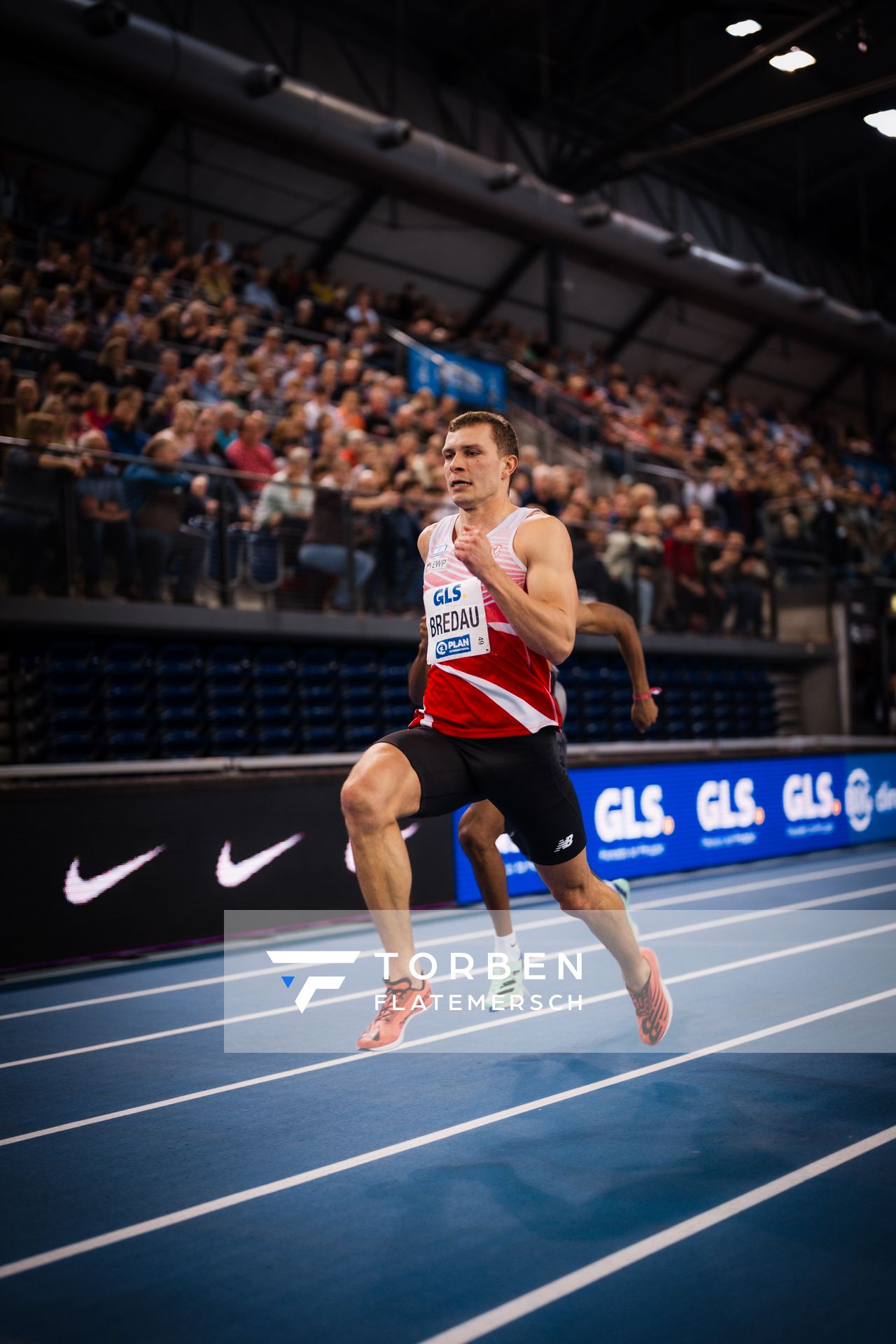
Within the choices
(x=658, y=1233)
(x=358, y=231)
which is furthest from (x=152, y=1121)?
(x=358, y=231)

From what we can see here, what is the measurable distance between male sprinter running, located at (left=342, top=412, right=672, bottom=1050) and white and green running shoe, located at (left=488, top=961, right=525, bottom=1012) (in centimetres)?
124

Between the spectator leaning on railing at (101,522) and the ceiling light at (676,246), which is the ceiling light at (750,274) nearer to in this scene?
the ceiling light at (676,246)

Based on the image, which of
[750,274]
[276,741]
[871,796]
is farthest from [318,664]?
[750,274]

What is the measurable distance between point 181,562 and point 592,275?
60.7 feet

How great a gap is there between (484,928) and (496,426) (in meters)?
4.81

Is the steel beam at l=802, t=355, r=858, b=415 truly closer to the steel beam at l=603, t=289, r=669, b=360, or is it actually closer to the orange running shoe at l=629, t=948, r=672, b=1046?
the steel beam at l=603, t=289, r=669, b=360

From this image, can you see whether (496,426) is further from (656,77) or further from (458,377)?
(656,77)

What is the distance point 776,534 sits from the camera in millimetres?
16094

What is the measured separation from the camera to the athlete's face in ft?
12.6

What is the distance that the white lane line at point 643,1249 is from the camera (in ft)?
7.95

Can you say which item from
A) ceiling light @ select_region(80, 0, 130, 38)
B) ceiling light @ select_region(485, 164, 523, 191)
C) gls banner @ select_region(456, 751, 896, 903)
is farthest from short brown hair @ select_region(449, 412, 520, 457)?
ceiling light @ select_region(485, 164, 523, 191)

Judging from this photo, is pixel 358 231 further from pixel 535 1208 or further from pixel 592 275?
pixel 535 1208

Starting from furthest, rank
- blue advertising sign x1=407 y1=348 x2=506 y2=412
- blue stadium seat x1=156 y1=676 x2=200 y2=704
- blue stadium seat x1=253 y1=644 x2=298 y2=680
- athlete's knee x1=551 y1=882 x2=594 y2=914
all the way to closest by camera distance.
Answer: blue advertising sign x1=407 y1=348 x2=506 y2=412 → blue stadium seat x1=253 y1=644 x2=298 y2=680 → blue stadium seat x1=156 y1=676 x2=200 y2=704 → athlete's knee x1=551 y1=882 x2=594 y2=914

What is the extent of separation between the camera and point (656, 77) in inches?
896
